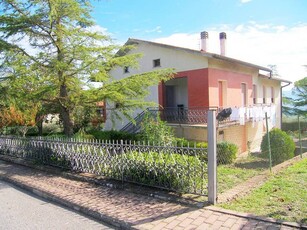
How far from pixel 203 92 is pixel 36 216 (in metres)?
10.1

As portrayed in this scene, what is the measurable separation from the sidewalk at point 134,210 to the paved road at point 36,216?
0.20m

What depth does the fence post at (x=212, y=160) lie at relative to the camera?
464 centimetres

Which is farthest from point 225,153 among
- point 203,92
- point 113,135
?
point 113,135

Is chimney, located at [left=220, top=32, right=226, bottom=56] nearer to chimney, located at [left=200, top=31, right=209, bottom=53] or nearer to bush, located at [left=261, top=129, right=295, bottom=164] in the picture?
chimney, located at [left=200, top=31, right=209, bottom=53]

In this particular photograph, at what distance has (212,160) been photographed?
468 centimetres

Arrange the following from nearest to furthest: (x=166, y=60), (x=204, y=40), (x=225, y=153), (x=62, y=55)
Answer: (x=62, y=55) < (x=225, y=153) < (x=166, y=60) < (x=204, y=40)

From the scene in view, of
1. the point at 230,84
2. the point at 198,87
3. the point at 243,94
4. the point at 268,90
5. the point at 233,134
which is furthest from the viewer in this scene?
the point at 268,90

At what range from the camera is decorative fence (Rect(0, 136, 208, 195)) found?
507 cm

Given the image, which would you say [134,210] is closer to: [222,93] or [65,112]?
[65,112]

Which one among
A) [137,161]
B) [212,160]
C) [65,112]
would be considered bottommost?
[137,161]

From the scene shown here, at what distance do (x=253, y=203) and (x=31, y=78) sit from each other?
713 cm

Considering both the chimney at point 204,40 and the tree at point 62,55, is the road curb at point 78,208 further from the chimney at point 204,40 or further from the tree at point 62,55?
the chimney at point 204,40

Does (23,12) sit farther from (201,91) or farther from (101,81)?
(201,91)

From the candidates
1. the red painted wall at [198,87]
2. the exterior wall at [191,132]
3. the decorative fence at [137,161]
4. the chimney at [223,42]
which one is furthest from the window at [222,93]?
the decorative fence at [137,161]
